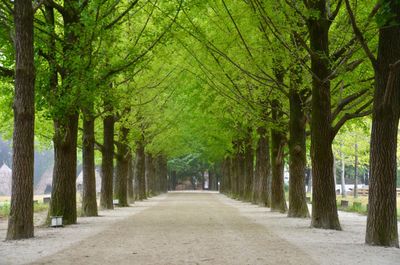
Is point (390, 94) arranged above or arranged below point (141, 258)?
above

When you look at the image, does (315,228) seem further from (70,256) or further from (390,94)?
(70,256)

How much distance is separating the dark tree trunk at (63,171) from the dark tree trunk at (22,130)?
4163 millimetres

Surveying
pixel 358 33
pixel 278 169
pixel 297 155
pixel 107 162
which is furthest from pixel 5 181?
pixel 358 33

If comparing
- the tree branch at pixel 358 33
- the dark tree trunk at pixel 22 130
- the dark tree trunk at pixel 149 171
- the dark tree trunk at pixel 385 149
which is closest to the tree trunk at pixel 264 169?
the dark tree trunk at pixel 385 149

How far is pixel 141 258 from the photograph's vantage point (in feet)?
33.3

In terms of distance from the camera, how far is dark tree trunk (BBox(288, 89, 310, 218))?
68.0ft

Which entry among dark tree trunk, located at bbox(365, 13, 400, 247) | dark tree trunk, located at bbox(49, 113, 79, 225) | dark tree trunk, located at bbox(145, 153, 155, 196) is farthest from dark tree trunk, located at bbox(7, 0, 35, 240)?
dark tree trunk, located at bbox(145, 153, 155, 196)

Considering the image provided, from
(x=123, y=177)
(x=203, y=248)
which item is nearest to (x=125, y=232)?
(x=203, y=248)

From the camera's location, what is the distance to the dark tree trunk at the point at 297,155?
68.0ft

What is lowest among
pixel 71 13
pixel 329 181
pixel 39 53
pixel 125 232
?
pixel 125 232

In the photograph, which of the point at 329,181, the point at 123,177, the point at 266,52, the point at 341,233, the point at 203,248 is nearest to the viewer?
the point at 203,248

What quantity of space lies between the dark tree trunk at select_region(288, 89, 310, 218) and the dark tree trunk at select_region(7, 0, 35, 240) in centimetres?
974

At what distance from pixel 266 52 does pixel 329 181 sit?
477cm

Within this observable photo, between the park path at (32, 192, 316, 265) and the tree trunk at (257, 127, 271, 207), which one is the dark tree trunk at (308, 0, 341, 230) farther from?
the tree trunk at (257, 127, 271, 207)
